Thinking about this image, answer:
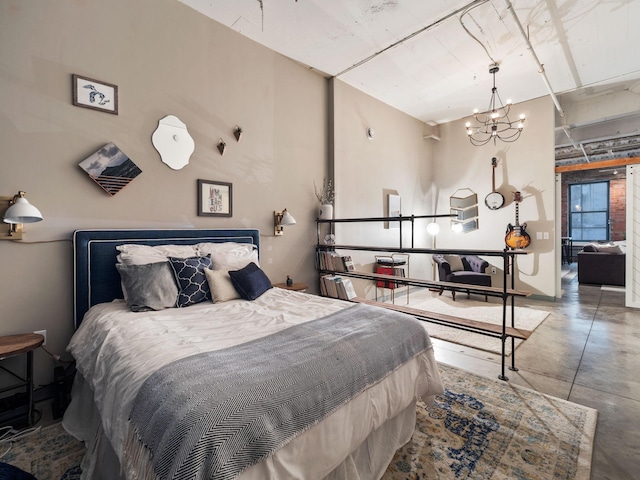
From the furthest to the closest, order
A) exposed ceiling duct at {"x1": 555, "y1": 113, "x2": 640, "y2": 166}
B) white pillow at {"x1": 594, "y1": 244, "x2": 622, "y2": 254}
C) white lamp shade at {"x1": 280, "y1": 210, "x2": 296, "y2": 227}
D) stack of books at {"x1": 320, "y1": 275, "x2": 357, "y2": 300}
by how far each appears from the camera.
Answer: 1. white pillow at {"x1": 594, "y1": 244, "x2": 622, "y2": 254}
2. exposed ceiling duct at {"x1": 555, "y1": 113, "x2": 640, "y2": 166}
3. stack of books at {"x1": 320, "y1": 275, "x2": 357, "y2": 300}
4. white lamp shade at {"x1": 280, "y1": 210, "x2": 296, "y2": 227}

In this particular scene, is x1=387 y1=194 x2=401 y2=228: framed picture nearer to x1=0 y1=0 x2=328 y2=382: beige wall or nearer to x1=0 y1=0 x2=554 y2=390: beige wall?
x1=0 y1=0 x2=554 y2=390: beige wall

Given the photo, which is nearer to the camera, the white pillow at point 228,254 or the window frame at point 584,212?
the white pillow at point 228,254

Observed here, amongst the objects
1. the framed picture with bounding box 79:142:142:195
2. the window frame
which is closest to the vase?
the framed picture with bounding box 79:142:142:195

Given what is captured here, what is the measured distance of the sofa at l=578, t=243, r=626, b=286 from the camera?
6.36 m

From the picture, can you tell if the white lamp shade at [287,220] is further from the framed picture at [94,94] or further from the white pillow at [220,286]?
the framed picture at [94,94]

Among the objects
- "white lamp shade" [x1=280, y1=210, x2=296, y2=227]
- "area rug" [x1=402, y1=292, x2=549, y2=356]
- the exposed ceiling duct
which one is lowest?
"area rug" [x1=402, y1=292, x2=549, y2=356]

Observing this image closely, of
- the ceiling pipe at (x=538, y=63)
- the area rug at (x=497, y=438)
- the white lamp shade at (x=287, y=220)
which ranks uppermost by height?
the ceiling pipe at (x=538, y=63)

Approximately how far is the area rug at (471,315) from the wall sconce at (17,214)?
379cm

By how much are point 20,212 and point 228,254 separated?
1452mm

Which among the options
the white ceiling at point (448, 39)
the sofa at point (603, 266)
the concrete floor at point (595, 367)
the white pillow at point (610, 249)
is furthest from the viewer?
the white pillow at point (610, 249)

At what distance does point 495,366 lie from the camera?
288 cm

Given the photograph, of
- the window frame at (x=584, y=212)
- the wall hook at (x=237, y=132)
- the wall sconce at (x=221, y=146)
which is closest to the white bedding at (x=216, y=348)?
the wall sconce at (x=221, y=146)

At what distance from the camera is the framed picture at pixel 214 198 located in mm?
3211

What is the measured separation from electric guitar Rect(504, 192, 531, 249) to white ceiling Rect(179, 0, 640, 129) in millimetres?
1830
